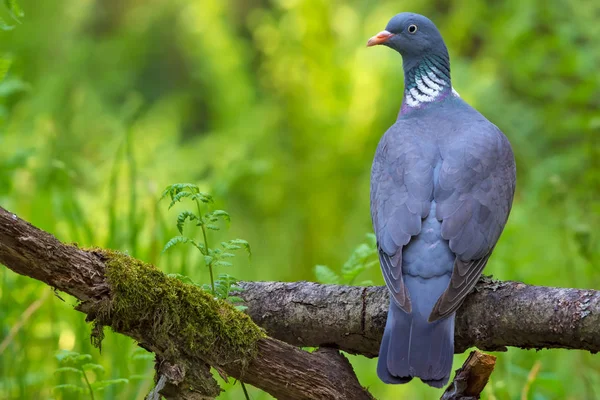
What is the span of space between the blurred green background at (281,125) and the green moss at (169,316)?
4.30ft

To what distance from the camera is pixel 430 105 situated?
132 inches

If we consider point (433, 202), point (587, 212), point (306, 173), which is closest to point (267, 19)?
point (306, 173)

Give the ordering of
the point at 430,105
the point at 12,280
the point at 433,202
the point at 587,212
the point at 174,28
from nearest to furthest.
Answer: the point at 433,202 < the point at 430,105 < the point at 12,280 < the point at 587,212 < the point at 174,28

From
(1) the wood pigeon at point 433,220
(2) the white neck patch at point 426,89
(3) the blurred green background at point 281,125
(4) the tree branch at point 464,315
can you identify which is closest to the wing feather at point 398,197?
(1) the wood pigeon at point 433,220

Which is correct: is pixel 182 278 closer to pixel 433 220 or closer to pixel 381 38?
pixel 433 220

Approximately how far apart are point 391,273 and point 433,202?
0.33 meters

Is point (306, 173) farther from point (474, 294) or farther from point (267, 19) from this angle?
point (474, 294)

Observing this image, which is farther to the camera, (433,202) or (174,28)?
(174,28)

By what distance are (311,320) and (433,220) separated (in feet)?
1.67

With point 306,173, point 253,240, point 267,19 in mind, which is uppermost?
point 267,19

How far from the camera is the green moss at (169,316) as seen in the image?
2119mm

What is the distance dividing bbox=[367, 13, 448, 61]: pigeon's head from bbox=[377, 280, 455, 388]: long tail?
60.9 inches

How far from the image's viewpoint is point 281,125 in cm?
651

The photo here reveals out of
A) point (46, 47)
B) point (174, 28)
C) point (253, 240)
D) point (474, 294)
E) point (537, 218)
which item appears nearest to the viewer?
point (474, 294)
